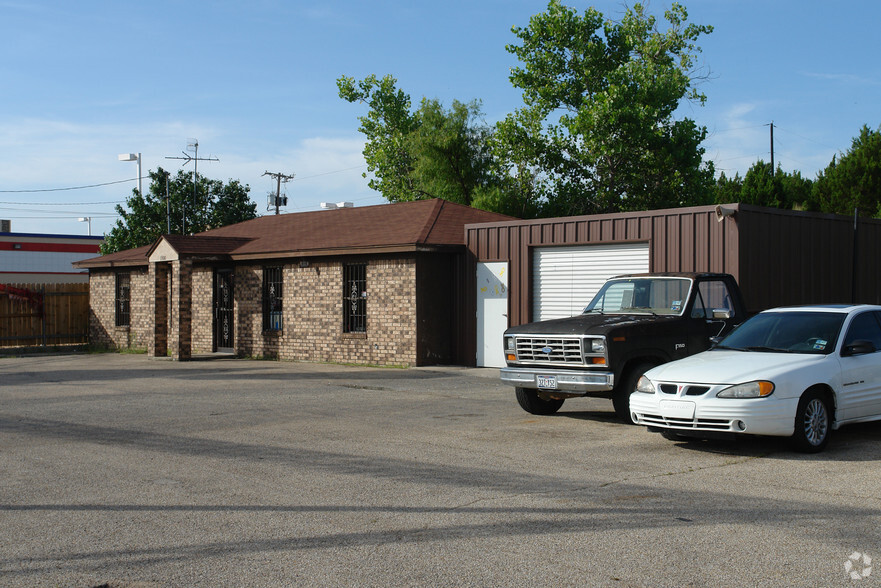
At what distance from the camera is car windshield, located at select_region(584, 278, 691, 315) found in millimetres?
11914

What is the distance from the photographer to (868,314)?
10234mm

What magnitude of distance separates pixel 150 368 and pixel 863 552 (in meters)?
18.5

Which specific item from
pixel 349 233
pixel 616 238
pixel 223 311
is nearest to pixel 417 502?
pixel 616 238

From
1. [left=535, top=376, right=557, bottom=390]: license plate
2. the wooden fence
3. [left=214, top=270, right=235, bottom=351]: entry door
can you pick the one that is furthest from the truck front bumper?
the wooden fence

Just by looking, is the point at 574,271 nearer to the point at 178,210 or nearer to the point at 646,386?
the point at 646,386

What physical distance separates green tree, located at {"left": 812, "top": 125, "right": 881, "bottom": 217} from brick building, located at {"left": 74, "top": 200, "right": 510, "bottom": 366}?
23592mm

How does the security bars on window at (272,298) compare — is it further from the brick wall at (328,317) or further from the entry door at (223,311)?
the entry door at (223,311)

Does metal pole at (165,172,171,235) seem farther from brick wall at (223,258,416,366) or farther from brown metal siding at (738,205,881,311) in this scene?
brown metal siding at (738,205,881,311)

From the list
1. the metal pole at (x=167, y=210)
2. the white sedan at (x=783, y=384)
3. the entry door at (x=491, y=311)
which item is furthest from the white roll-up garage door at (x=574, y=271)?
the metal pole at (x=167, y=210)

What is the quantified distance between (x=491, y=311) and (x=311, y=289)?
513 centimetres

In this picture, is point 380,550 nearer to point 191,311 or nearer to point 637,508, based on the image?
point 637,508

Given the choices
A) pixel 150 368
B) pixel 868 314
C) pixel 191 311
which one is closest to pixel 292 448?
pixel 868 314

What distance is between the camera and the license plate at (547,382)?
36.6ft

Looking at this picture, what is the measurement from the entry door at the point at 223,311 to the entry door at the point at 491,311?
844 centimetres
